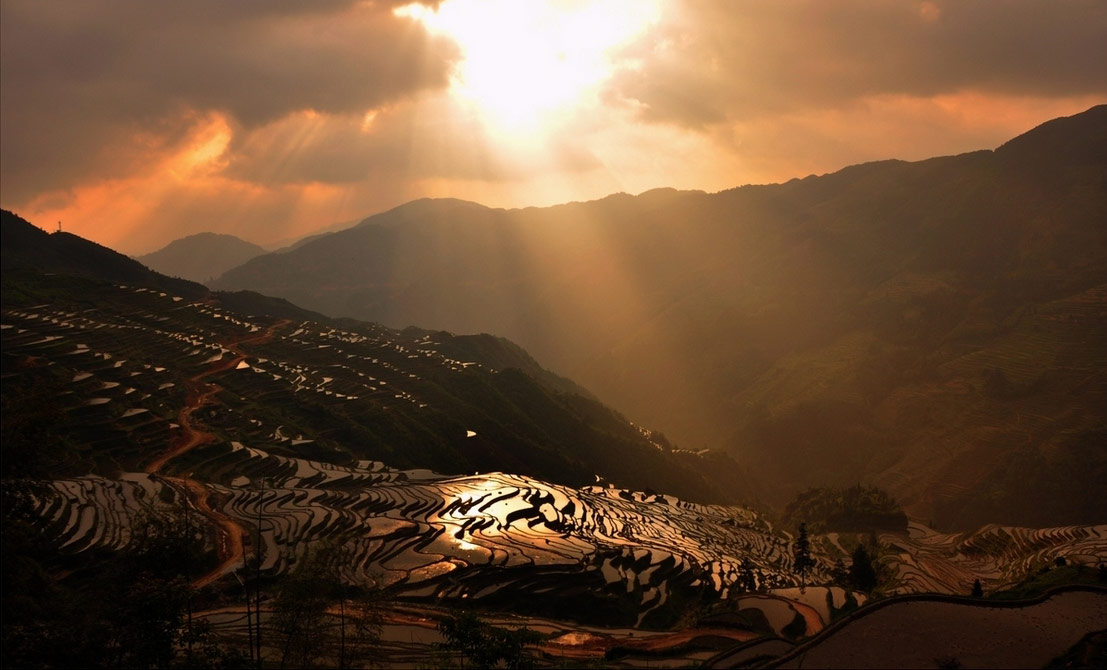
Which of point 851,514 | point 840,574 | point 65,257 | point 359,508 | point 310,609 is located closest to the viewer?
point 310,609

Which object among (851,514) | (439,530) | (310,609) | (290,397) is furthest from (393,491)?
(851,514)

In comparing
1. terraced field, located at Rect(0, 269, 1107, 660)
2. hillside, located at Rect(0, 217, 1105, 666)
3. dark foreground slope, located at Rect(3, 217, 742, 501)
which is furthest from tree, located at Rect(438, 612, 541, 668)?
dark foreground slope, located at Rect(3, 217, 742, 501)

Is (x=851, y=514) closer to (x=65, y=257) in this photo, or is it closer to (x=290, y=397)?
(x=290, y=397)

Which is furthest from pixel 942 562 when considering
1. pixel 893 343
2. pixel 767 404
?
pixel 893 343

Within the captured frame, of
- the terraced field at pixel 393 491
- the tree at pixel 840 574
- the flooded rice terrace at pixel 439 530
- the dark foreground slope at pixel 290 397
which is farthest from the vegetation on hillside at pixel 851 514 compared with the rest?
the flooded rice terrace at pixel 439 530

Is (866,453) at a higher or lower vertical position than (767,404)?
lower

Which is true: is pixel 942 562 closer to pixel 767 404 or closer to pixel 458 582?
pixel 458 582

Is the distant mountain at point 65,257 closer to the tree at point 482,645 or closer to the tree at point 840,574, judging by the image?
the tree at point 482,645
